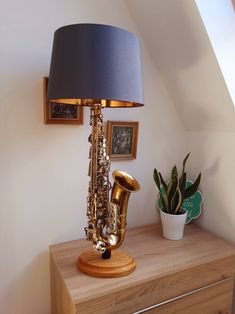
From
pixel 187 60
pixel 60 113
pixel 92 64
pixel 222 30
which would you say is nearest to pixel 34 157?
pixel 60 113

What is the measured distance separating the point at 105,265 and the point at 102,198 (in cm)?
26

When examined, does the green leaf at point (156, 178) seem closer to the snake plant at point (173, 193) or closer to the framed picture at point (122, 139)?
the snake plant at point (173, 193)

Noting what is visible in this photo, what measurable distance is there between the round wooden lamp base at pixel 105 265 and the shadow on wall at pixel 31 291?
28cm

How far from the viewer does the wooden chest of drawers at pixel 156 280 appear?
0.83 m

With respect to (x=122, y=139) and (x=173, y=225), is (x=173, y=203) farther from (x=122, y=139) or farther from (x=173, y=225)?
(x=122, y=139)

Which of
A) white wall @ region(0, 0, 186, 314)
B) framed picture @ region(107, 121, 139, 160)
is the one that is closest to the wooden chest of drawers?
white wall @ region(0, 0, 186, 314)

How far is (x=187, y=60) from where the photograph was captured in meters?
1.14

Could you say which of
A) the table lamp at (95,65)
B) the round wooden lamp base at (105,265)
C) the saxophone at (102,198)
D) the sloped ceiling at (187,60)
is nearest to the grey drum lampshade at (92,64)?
the table lamp at (95,65)

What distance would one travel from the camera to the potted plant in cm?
120

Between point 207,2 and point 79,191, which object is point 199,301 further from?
point 207,2

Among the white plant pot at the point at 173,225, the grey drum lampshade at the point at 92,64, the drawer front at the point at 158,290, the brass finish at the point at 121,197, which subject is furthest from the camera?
the white plant pot at the point at 173,225

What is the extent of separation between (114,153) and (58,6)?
2.33 feet

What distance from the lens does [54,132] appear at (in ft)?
3.57

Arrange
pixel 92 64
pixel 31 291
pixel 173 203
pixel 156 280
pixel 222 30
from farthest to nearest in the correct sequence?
1. pixel 173 203
2. pixel 31 291
3. pixel 222 30
4. pixel 156 280
5. pixel 92 64
